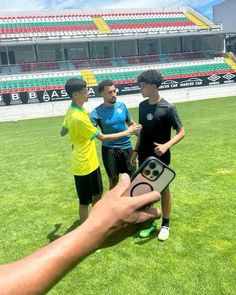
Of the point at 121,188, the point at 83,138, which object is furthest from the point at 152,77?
the point at 121,188

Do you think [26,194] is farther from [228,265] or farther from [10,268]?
[10,268]

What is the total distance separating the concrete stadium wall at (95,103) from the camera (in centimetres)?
2439

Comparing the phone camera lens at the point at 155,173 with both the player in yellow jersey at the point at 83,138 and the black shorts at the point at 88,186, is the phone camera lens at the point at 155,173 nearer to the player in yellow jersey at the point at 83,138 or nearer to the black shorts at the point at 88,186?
the player in yellow jersey at the point at 83,138

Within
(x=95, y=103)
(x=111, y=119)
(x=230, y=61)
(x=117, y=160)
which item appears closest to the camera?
(x=111, y=119)

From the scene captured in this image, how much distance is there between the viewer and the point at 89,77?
29.5m

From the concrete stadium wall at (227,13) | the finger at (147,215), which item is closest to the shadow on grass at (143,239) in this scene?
the finger at (147,215)

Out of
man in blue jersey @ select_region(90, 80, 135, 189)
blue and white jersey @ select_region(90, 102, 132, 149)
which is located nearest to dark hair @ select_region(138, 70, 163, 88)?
man in blue jersey @ select_region(90, 80, 135, 189)

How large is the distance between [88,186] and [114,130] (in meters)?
0.97

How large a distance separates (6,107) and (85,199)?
71.2ft

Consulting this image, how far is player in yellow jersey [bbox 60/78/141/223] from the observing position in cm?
405

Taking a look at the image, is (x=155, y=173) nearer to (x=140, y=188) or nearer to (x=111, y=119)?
(x=140, y=188)

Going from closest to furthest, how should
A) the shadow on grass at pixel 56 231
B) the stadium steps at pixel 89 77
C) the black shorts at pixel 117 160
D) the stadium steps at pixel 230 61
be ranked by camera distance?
the shadow on grass at pixel 56 231 < the black shorts at pixel 117 160 < the stadium steps at pixel 89 77 < the stadium steps at pixel 230 61

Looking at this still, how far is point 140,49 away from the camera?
37.3 meters

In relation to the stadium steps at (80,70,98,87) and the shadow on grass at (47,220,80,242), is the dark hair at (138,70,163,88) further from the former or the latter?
the stadium steps at (80,70,98,87)
